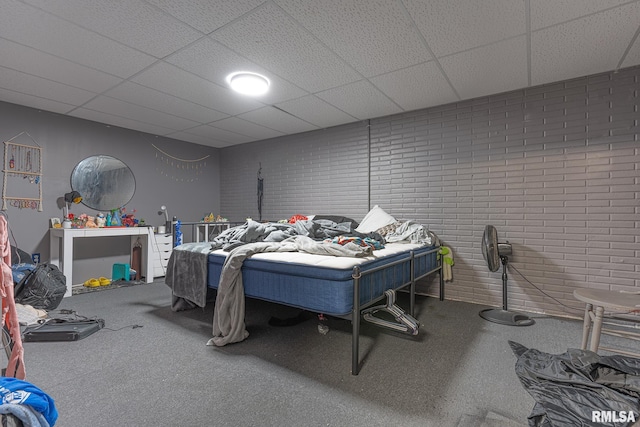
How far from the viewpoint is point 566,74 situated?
279cm

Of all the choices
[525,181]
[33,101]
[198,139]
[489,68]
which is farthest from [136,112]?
[525,181]

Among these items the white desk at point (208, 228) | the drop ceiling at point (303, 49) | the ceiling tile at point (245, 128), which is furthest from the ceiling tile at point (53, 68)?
the white desk at point (208, 228)

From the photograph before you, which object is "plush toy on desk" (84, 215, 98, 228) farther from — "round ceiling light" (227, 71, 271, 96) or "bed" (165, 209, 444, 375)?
"round ceiling light" (227, 71, 271, 96)

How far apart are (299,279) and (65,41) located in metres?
2.60

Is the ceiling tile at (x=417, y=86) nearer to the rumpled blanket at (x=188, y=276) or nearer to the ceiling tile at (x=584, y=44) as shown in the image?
the ceiling tile at (x=584, y=44)

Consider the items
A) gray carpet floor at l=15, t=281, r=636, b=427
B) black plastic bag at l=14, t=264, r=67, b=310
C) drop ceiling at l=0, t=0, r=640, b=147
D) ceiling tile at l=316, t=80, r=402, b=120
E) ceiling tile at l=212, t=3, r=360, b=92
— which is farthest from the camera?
ceiling tile at l=316, t=80, r=402, b=120

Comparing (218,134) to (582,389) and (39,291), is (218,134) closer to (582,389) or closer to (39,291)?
(39,291)

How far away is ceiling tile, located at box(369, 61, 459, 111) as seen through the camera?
277 centimetres

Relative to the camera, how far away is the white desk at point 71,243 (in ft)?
11.8

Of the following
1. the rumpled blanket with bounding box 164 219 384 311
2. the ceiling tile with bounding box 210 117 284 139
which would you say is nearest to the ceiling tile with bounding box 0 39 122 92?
the ceiling tile with bounding box 210 117 284 139

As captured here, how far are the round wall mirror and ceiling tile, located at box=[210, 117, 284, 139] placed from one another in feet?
5.46

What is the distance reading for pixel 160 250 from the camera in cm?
455

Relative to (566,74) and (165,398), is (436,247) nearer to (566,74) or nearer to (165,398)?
(566,74)

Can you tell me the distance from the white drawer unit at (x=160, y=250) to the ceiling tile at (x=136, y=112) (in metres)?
1.70
